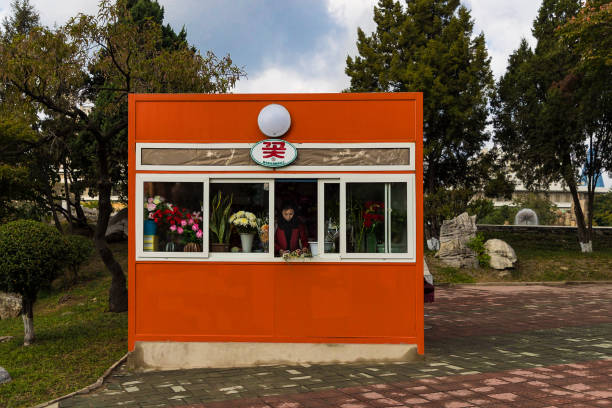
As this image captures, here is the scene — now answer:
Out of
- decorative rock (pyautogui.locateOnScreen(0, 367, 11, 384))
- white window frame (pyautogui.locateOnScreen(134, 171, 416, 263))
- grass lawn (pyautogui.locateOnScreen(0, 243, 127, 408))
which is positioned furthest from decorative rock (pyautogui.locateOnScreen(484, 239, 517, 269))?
decorative rock (pyautogui.locateOnScreen(0, 367, 11, 384))

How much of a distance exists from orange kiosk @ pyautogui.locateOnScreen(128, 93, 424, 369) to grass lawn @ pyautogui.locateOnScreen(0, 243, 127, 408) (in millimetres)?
1012

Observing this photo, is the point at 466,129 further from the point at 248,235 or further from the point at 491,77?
the point at 248,235

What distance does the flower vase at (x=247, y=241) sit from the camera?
709cm

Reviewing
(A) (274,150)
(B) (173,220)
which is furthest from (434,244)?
(B) (173,220)

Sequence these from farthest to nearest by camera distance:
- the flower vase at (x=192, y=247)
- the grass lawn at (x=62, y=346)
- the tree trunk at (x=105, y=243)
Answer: the tree trunk at (x=105, y=243), the flower vase at (x=192, y=247), the grass lawn at (x=62, y=346)

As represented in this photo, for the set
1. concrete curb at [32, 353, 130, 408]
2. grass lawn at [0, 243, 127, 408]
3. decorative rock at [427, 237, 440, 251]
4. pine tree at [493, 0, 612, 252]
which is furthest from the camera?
decorative rock at [427, 237, 440, 251]

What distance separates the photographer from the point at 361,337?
6.91 meters

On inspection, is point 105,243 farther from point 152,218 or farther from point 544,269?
point 544,269

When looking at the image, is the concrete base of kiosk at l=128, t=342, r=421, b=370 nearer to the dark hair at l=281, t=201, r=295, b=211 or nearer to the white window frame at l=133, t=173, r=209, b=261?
the white window frame at l=133, t=173, r=209, b=261

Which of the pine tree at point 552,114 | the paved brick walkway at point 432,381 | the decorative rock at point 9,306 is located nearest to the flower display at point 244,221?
the paved brick walkway at point 432,381

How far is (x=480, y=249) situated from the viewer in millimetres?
18844

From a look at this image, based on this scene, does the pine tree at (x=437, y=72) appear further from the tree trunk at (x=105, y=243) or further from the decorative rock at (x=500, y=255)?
the tree trunk at (x=105, y=243)

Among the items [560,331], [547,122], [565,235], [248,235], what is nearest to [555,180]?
[547,122]

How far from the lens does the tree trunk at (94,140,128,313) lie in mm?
11695
